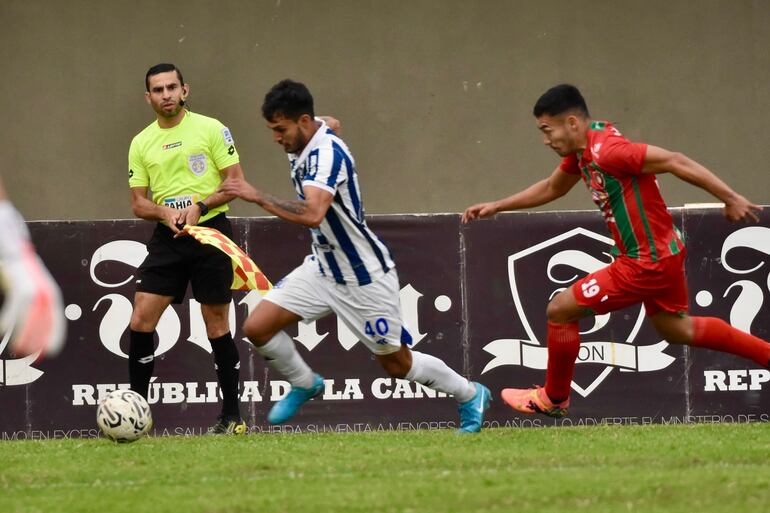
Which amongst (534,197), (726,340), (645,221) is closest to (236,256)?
(534,197)

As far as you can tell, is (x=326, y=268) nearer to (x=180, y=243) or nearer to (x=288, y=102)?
(x=288, y=102)

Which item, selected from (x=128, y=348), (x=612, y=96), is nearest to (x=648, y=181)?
(x=128, y=348)

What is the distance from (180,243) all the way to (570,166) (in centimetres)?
254

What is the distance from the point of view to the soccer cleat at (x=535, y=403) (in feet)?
27.3

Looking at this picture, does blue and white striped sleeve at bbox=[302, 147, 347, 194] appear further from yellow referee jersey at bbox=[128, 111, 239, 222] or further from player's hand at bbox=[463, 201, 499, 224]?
yellow referee jersey at bbox=[128, 111, 239, 222]

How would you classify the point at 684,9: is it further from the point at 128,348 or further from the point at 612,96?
the point at 128,348

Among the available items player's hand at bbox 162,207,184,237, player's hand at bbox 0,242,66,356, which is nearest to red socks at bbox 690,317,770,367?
player's hand at bbox 162,207,184,237

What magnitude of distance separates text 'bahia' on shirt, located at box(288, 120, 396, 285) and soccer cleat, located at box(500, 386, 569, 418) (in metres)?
1.17

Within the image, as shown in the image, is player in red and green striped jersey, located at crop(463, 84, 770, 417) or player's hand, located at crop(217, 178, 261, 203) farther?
player in red and green striped jersey, located at crop(463, 84, 770, 417)

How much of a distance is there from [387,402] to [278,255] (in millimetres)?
1287

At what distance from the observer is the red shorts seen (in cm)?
785

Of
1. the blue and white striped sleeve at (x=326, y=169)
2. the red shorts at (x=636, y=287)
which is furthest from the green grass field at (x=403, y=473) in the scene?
the blue and white striped sleeve at (x=326, y=169)

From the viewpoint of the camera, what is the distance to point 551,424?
9.79m

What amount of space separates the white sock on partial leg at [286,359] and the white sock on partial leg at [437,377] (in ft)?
2.04
